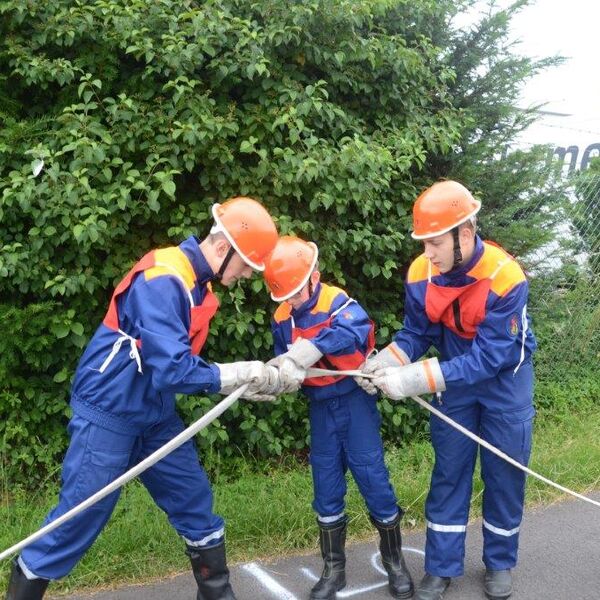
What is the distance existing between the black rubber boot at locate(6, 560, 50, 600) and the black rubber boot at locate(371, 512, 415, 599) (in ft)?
5.31

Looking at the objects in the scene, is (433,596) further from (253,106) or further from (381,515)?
(253,106)

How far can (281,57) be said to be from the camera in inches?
180

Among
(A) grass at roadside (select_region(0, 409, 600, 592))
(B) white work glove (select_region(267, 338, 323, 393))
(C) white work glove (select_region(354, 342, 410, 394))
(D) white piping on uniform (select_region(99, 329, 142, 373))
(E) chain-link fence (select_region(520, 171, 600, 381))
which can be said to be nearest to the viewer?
(D) white piping on uniform (select_region(99, 329, 142, 373))

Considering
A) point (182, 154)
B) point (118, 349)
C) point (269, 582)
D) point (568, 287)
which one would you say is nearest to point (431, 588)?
point (269, 582)

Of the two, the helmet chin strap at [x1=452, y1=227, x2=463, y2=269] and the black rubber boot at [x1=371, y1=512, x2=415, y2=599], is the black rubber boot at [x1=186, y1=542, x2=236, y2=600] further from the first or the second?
the helmet chin strap at [x1=452, y1=227, x2=463, y2=269]

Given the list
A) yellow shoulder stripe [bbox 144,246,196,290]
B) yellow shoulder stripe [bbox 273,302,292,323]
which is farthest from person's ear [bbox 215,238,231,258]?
yellow shoulder stripe [bbox 273,302,292,323]

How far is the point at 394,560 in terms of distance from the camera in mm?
3496

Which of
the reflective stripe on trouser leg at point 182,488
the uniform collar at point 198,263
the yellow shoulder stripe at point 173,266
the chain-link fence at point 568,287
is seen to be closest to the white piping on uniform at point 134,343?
the yellow shoulder stripe at point 173,266

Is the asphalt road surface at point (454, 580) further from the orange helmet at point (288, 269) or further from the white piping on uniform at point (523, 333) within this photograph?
the orange helmet at point (288, 269)

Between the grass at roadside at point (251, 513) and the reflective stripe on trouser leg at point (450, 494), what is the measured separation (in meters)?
0.71

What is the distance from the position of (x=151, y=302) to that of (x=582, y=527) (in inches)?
123

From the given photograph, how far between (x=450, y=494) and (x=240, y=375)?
133cm

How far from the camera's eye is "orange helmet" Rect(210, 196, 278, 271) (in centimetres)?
290

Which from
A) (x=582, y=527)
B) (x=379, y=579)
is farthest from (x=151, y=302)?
(x=582, y=527)
